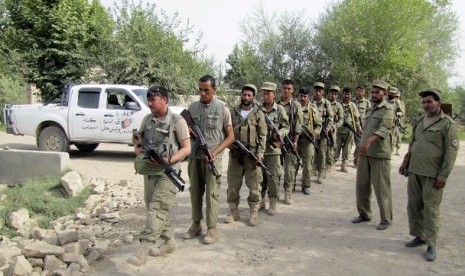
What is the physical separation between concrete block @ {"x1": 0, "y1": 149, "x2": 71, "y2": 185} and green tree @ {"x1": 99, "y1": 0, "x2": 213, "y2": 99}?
7797 millimetres

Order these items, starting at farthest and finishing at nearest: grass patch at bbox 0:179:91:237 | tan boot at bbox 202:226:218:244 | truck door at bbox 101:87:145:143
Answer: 1. truck door at bbox 101:87:145:143
2. grass patch at bbox 0:179:91:237
3. tan boot at bbox 202:226:218:244

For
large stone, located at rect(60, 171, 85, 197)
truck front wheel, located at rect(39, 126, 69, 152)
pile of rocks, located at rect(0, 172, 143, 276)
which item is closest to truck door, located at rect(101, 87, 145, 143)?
truck front wheel, located at rect(39, 126, 69, 152)

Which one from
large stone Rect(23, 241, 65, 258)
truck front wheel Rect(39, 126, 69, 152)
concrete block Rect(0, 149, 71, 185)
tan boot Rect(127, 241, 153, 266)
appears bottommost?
large stone Rect(23, 241, 65, 258)

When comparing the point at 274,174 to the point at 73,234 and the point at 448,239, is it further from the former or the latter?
the point at 73,234

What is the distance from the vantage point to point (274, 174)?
18.9ft

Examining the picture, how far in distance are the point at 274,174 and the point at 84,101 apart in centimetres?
636

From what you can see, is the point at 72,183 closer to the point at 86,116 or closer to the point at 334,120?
the point at 86,116

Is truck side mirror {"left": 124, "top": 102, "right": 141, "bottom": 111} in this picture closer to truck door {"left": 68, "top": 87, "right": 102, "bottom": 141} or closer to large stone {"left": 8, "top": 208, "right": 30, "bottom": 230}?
truck door {"left": 68, "top": 87, "right": 102, "bottom": 141}

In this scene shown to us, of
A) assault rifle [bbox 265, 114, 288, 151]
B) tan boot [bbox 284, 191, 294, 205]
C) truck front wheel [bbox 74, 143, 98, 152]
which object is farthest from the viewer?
truck front wheel [bbox 74, 143, 98, 152]

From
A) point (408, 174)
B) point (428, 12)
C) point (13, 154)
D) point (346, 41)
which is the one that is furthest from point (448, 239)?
point (428, 12)

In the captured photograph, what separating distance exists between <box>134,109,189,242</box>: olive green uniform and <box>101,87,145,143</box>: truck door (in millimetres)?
5888

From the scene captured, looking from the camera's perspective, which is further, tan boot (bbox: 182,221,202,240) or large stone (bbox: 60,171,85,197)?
large stone (bbox: 60,171,85,197)

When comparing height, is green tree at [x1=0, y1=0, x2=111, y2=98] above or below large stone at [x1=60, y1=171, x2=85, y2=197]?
above

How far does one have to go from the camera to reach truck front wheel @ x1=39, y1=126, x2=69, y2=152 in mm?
10477
